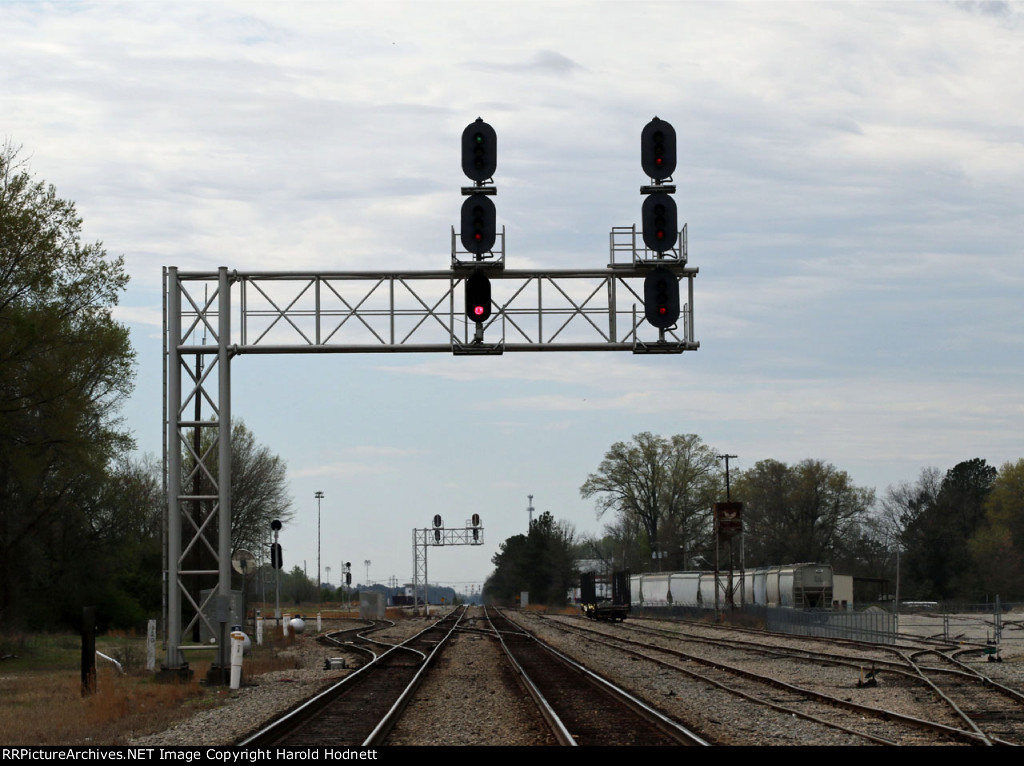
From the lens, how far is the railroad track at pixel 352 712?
14.7 metres

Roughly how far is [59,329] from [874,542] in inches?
A: 3792

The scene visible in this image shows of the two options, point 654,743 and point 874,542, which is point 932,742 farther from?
point 874,542

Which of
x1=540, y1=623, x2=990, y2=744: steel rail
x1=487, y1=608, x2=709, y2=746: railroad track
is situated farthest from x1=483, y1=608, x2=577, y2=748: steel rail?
x1=540, y1=623, x2=990, y2=744: steel rail

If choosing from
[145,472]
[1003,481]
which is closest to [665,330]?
[145,472]

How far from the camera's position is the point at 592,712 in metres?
17.7

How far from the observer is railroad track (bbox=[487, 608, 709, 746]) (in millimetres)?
14594

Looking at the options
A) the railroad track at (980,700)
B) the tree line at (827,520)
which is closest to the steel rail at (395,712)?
the railroad track at (980,700)

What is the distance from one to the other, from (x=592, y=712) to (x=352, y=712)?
3.57 m

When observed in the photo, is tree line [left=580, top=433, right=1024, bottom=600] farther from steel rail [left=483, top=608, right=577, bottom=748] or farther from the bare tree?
steel rail [left=483, top=608, right=577, bottom=748]

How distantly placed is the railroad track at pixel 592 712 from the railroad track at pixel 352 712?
2240 mm

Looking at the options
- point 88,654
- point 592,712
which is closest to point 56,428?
point 88,654

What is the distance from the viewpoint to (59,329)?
30.5 meters

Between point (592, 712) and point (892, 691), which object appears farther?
point (892, 691)

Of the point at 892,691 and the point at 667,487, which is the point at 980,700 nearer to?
the point at 892,691
